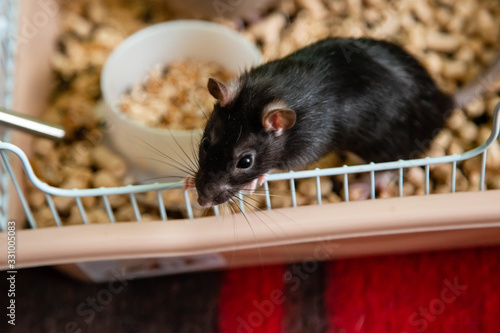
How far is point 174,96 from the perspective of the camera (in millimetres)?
1434

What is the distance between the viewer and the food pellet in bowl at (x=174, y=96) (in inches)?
54.1

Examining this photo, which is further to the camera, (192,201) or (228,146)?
(192,201)

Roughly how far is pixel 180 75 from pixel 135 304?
23.3 inches

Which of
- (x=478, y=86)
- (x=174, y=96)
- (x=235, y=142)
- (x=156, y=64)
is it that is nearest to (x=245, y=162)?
(x=235, y=142)

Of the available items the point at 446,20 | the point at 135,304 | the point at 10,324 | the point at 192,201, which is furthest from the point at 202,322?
the point at 446,20

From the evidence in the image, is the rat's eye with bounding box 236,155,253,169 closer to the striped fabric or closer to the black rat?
the black rat

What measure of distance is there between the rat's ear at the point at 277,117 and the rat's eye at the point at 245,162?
6cm

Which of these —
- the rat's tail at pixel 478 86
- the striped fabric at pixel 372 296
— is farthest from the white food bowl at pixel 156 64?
the rat's tail at pixel 478 86

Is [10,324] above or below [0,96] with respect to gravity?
below

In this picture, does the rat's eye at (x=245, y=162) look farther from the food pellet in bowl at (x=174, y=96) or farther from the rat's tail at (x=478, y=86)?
the rat's tail at (x=478, y=86)

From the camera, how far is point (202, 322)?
52.7 inches

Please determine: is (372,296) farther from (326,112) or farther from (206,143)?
(206,143)

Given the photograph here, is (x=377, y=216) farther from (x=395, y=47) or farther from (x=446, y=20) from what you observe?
(x=446, y=20)

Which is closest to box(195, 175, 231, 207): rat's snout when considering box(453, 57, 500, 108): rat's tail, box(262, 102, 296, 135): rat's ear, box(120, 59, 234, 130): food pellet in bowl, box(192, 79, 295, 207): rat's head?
box(192, 79, 295, 207): rat's head
